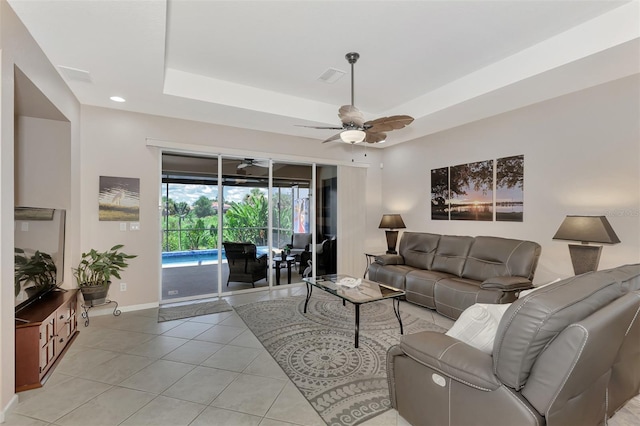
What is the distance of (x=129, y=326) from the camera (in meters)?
3.51

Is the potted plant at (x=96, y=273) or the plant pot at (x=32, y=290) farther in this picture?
the potted plant at (x=96, y=273)

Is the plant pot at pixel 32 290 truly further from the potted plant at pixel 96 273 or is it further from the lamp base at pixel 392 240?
the lamp base at pixel 392 240

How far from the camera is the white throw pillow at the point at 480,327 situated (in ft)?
5.29

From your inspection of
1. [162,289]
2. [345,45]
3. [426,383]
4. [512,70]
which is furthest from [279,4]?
[162,289]

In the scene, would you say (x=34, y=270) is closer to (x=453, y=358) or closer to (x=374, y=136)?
(x=453, y=358)

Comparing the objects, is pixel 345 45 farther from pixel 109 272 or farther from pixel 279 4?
pixel 109 272

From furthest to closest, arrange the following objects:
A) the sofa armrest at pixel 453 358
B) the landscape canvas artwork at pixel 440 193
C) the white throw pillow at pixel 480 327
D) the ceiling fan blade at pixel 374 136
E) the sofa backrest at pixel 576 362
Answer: the landscape canvas artwork at pixel 440 193
the ceiling fan blade at pixel 374 136
the white throw pillow at pixel 480 327
the sofa armrest at pixel 453 358
the sofa backrest at pixel 576 362

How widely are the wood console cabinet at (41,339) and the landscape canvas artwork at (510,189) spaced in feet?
17.0

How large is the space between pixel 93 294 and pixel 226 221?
6.55ft

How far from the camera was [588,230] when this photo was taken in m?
3.00

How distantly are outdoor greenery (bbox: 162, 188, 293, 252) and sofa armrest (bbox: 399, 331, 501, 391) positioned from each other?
3814 mm

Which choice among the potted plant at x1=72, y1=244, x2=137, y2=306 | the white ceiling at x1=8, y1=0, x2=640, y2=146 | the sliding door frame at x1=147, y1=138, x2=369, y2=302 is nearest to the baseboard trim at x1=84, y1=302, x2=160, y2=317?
the sliding door frame at x1=147, y1=138, x2=369, y2=302

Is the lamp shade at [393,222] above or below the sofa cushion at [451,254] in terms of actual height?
above

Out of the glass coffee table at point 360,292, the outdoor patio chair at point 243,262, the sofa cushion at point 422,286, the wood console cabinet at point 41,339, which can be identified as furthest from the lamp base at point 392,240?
the wood console cabinet at point 41,339
